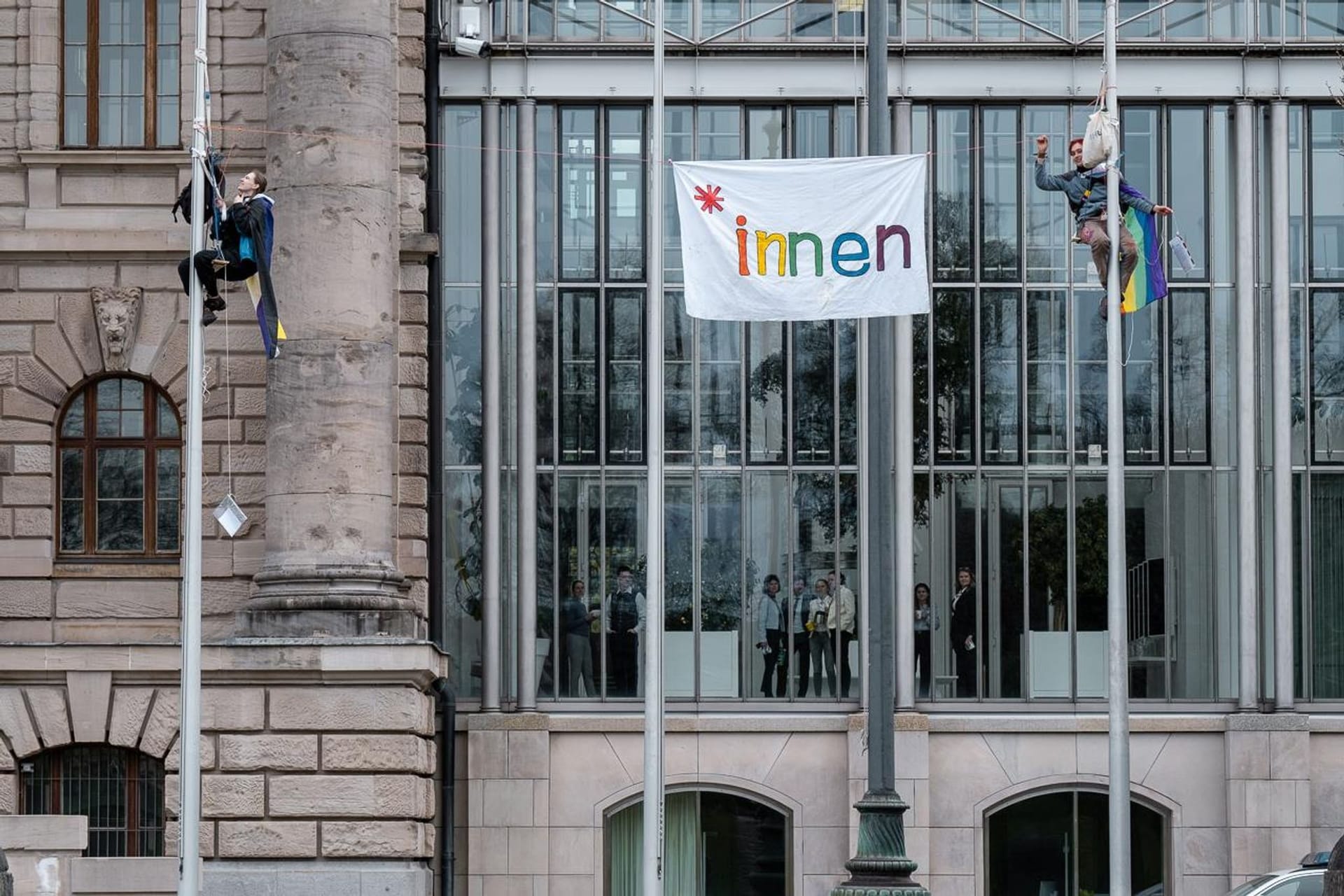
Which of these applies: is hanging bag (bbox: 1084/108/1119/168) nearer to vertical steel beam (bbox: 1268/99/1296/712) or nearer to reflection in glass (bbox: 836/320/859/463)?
reflection in glass (bbox: 836/320/859/463)

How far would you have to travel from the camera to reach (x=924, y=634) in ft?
116

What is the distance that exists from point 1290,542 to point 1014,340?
467 cm

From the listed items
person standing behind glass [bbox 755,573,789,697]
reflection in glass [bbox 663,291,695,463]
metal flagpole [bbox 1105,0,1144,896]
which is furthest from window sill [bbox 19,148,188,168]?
metal flagpole [bbox 1105,0,1144,896]

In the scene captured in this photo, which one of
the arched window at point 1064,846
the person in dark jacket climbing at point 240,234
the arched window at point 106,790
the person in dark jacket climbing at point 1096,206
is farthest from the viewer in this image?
the arched window at point 1064,846

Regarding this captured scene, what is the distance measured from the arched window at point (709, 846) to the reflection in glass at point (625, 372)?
4983 millimetres

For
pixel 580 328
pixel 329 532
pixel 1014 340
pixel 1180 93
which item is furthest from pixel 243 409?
pixel 1180 93

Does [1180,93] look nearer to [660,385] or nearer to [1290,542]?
[1290,542]

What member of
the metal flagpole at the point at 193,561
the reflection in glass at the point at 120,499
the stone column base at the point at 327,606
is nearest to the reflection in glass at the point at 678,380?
the stone column base at the point at 327,606

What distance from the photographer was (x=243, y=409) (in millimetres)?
33500

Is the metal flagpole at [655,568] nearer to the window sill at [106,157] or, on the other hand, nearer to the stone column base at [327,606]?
the stone column base at [327,606]

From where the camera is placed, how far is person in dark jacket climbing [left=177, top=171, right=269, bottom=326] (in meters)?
Answer: 29.0

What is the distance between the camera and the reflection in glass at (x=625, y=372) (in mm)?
35625

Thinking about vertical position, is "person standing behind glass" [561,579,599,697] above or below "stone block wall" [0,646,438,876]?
above

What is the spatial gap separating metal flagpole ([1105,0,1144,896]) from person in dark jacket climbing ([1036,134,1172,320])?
168mm
